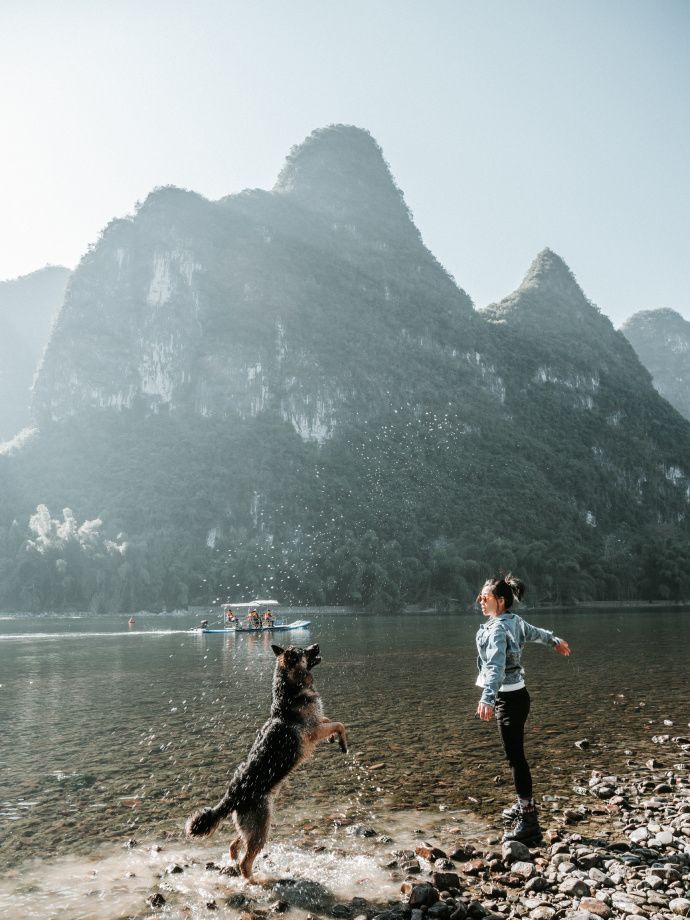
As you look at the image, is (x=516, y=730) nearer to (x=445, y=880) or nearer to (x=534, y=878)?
(x=534, y=878)

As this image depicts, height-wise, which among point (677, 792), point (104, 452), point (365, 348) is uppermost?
point (365, 348)

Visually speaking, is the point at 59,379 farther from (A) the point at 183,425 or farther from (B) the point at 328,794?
(B) the point at 328,794

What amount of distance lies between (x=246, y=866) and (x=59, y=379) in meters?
201

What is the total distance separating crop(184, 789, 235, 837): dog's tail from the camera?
16.8 ft

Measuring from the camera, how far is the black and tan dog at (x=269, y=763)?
5332 mm

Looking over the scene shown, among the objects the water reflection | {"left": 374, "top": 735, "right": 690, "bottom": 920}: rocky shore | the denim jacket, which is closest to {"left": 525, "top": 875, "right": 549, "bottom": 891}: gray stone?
{"left": 374, "top": 735, "right": 690, "bottom": 920}: rocky shore

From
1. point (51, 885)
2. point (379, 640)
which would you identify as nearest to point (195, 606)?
point (379, 640)

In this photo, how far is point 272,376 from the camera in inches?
7244

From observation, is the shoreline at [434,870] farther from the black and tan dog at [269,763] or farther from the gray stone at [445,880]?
the black and tan dog at [269,763]

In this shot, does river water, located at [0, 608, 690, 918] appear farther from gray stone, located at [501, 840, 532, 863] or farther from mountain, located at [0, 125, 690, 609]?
mountain, located at [0, 125, 690, 609]

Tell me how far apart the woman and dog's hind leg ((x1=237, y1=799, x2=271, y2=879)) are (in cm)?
244

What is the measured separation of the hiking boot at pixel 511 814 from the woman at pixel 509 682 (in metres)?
0.05

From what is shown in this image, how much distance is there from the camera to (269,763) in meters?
5.35

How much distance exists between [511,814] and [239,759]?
206 inches
